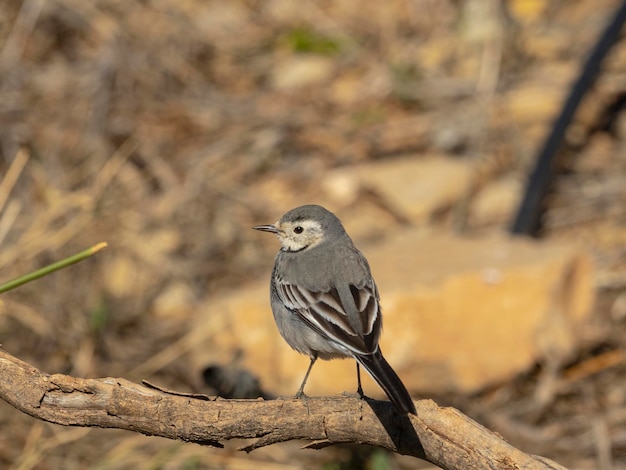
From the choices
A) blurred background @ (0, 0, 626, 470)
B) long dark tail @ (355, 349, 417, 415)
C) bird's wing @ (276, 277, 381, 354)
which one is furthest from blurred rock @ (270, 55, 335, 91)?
long dark tail @ (355, 349, 417, 415)

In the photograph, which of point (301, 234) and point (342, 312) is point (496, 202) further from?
point (342, 312)

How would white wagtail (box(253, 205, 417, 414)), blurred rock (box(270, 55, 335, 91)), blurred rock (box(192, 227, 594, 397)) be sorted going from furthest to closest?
blurred rock (box(270, 55, 335, 91)), blurred rock (box(192, 227, 594, 397)), white wagtail (box(253, 205, 417, 414))

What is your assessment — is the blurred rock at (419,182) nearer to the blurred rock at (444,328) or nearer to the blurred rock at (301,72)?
the blurred rock at (301,72)

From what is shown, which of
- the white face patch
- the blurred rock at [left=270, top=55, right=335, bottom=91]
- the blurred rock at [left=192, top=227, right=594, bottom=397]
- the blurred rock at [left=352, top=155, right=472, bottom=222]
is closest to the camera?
the white face patch

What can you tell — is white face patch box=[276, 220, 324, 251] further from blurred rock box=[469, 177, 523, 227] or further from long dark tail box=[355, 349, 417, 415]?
blurred rock box=[469, 177, 523, 227]

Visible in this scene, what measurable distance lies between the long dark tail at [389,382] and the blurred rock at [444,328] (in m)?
3.31

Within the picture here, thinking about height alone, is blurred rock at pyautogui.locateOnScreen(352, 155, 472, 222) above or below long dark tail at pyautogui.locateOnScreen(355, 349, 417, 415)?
above

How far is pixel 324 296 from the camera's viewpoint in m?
4.41

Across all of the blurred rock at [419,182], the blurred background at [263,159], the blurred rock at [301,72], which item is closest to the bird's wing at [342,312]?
the blurred background at [263,159]

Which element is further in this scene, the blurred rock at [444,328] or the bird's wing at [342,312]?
the blurred rock at [444,328]

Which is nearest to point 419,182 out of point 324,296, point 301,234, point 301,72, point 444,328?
point 301,72

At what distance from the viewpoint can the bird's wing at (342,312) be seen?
12.9ft

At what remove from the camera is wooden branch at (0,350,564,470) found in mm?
3547

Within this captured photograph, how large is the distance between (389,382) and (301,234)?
5.54ft
